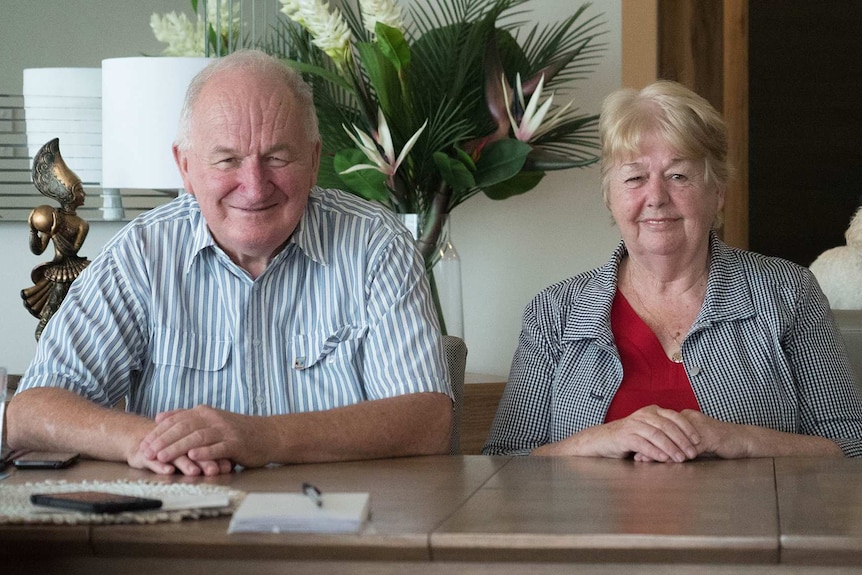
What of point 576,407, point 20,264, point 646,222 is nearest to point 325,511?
point 576,407

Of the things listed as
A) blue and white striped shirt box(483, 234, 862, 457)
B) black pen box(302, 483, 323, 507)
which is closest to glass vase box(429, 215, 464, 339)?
blue and white striped shirt box(483, 234, 862, 457)

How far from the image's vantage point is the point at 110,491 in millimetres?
1342

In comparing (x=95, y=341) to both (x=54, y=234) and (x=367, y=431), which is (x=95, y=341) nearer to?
(x=367, y=431)

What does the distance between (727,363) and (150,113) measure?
1.36 metres

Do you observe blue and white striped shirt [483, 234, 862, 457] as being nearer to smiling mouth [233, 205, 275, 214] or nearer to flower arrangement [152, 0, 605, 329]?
smiling mouth [233, 205, 275, 214]

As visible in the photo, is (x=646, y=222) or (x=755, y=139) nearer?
(x=646, y=222)

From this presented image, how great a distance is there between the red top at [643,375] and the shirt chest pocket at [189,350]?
2.25ft

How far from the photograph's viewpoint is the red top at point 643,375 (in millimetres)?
2043

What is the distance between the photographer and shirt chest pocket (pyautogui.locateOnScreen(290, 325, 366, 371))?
75.4 inches

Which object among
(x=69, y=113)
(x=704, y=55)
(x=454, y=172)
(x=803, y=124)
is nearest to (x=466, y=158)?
(x=454, y=172)

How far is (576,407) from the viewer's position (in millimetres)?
2070

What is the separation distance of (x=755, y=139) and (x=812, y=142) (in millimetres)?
302

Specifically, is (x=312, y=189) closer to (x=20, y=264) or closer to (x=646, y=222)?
(x=646, y=222)

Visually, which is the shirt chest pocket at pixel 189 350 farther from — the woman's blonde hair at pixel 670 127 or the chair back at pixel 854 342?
the chair back at pixel 854 342
